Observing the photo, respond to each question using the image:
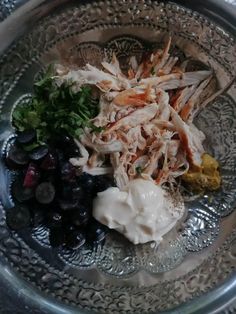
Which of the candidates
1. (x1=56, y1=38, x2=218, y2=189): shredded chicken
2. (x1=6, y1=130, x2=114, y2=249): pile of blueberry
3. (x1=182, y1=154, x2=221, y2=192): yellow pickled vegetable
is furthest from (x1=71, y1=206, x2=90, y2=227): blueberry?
(x1=182, y1=154, x2=221, y2=192): yellow pickled vegetable

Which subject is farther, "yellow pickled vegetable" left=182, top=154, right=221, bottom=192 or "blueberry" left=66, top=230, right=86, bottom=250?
"yellow pickled vegetable" left=182, top=154, right=221, bottom=192

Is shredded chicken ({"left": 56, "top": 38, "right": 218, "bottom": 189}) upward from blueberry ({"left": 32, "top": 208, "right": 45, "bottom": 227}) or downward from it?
upward

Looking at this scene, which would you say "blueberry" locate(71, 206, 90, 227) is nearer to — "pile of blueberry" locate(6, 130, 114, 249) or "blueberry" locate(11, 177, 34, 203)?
"pile of blueberry" locate(6, 130, 114, 249)

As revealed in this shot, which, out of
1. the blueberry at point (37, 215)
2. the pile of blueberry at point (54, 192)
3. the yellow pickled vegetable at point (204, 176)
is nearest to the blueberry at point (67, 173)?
the pile of blueberry at point (54, 192)

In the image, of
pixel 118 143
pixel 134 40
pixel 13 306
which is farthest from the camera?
pixel 134 40

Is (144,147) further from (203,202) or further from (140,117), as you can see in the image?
(203,202)

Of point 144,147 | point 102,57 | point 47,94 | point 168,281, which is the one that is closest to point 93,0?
point 102,57

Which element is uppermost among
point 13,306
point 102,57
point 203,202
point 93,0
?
point 93,0
